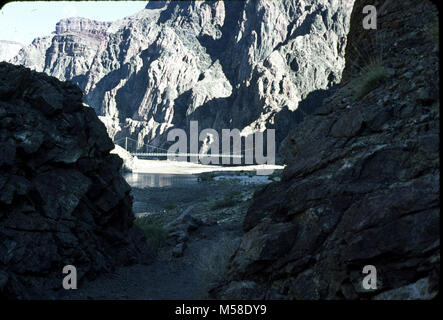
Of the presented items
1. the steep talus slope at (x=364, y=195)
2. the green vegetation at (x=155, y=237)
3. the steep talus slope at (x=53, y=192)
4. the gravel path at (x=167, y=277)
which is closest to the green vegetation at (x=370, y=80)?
the steep talus slope at (x=364, y=195)

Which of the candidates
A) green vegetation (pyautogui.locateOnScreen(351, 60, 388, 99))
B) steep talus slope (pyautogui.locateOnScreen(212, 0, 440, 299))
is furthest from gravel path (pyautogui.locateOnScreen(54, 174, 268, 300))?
green vegetation (pyautogui.locateOnScreen(351, 60, 388, 99))

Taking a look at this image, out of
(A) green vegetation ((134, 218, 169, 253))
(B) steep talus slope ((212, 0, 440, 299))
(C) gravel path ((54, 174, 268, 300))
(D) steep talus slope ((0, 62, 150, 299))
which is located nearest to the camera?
(B) steep talus slope ((212, 0, 440, 299))

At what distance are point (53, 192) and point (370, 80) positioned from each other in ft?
27.8

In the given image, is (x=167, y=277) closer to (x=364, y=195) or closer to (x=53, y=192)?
(x=53, y=192)

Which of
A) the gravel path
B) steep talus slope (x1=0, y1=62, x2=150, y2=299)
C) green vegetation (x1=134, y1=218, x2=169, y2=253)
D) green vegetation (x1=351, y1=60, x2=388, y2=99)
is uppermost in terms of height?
green vegetation (x1=351, y1=60, x2=388, y2=99)

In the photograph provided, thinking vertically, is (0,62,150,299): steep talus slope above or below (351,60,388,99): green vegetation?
below

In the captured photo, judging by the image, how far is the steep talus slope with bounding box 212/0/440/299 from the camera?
13.8ft

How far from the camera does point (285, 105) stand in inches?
5586

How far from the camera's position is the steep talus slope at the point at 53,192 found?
7988mm

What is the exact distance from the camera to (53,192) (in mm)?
9523

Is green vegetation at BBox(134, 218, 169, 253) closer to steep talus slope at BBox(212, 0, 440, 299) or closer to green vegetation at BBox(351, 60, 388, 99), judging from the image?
steep talus slope at BBox(212, 0, 440, 299)

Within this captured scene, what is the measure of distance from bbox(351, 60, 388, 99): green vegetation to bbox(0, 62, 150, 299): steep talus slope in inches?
306

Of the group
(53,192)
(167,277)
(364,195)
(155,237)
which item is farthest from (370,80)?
(155,237)

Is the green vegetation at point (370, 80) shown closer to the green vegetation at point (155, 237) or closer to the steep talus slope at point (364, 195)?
the steep talus slope at point (364, 195)
